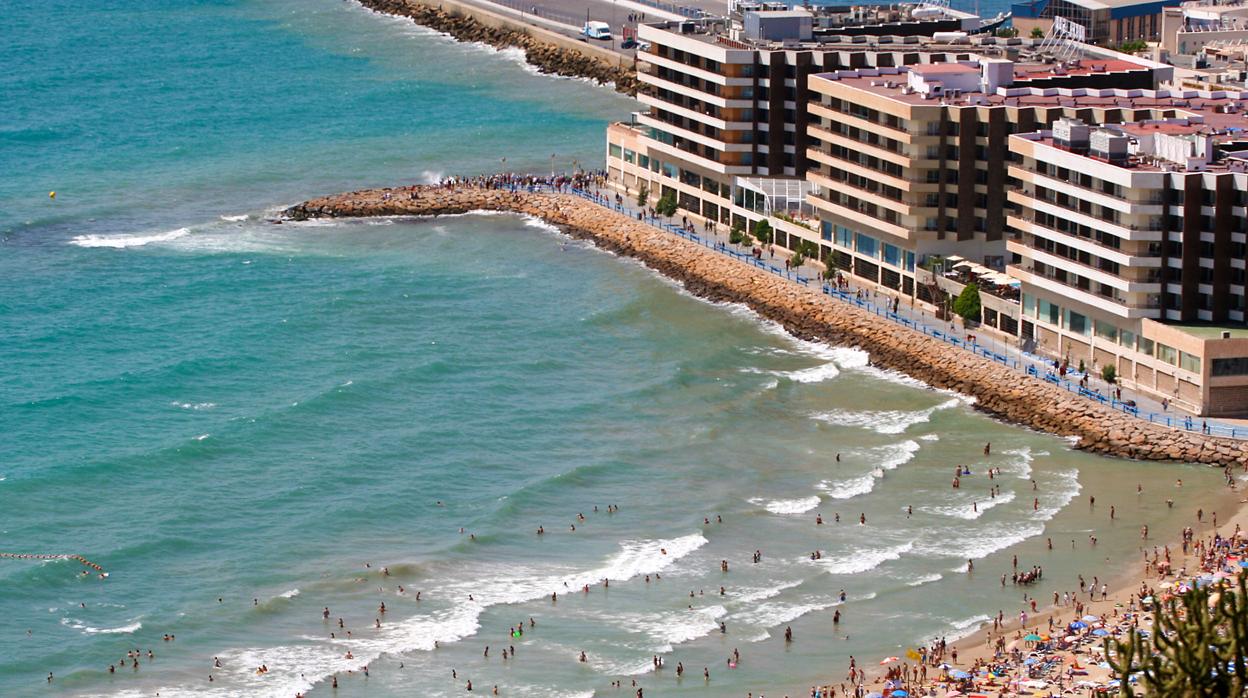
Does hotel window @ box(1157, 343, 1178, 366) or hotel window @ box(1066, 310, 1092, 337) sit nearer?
hotel window @ box(1157, 343, 1178, 366)

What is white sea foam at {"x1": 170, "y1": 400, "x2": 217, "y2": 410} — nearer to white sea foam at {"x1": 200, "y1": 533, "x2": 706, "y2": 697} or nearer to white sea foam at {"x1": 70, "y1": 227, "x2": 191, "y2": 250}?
white sea foam at {"x1": 200, "y1": 533, "x2": 706, "y2": 697}

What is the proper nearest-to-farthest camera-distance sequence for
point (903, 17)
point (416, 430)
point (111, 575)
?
1. point (111, 575)
2. point (416, 430)
3. point (903, 17)

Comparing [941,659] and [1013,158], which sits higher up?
[1013,158]

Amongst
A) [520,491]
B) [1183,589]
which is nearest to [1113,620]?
[1183,589]

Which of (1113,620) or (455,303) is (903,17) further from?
(1113,620)

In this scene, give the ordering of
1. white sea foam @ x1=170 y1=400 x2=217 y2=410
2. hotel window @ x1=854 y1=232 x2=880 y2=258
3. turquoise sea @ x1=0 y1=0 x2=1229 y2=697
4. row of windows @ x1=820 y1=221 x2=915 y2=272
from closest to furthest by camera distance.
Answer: turquoise sea @ x1=0 y1=0 x2=1229 y2=697 < white sea foam @ x1=170 y1=400 x2=217 y2=410 < row of windows @ x1=820 y1=221 x2=915 y2=272 < hotel window @ x1=854 y1=232 x2=880 y2=258

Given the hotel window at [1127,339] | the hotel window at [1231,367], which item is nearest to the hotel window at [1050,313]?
the hotel window at [1127,339]

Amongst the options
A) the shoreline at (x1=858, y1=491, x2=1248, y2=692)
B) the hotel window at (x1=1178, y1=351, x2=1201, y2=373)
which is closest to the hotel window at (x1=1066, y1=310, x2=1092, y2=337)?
the hotel window at (x1=1178, y1=351, x2=1201, y2=373)

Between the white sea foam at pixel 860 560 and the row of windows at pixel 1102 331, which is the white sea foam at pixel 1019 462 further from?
the white sea foam at pixel 860 560
